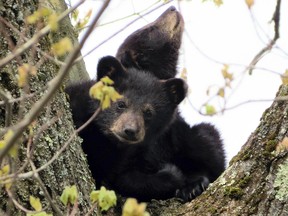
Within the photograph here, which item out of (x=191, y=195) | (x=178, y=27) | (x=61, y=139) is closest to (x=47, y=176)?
(x=61, y=139)

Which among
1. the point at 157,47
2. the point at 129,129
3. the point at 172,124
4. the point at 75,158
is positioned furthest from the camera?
the point at 157,47

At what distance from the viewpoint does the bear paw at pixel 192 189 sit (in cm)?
657

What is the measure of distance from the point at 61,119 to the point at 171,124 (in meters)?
2.90

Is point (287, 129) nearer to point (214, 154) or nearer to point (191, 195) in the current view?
point (191, 195)

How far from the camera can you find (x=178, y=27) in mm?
8305

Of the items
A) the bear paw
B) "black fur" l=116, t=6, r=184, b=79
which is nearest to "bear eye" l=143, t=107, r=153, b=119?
"black fur" l=116, t=6, r=184, b=79

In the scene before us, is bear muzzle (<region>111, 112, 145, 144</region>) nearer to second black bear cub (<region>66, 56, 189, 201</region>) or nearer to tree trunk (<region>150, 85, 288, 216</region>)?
second black bear cub (<region>66, 56, 189, 201</region>)

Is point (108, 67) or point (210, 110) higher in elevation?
point (210, 110)

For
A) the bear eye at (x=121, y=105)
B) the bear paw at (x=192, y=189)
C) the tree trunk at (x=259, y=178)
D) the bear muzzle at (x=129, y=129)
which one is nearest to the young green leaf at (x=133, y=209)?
the tree trunk at (x=259, y=178)

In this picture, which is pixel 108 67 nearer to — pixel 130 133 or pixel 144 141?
pixel 144 141

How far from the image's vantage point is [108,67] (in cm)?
747

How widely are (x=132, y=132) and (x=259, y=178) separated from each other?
1.85 metres

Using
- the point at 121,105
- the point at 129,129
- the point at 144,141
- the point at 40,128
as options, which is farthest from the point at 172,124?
the point at 40,128

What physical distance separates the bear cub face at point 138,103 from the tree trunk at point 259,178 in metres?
1.57
